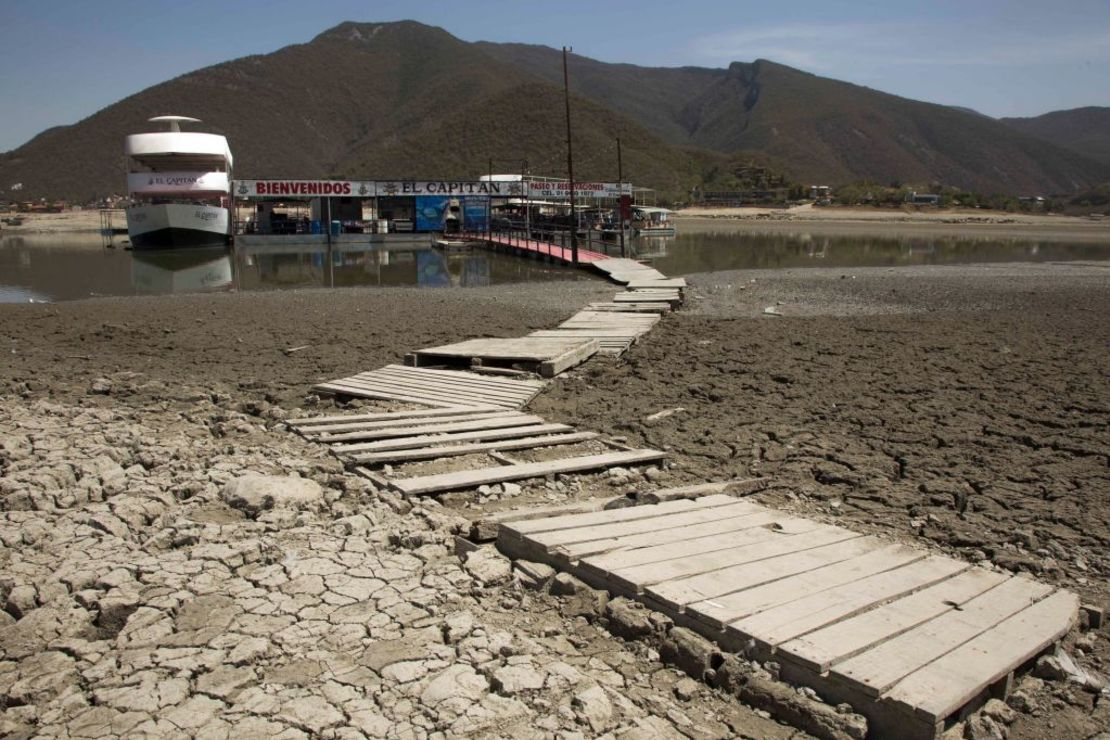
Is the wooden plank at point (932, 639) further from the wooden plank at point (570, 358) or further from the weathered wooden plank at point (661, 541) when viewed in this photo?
the wooden plank at point (570, 358)

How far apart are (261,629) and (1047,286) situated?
20.3 m

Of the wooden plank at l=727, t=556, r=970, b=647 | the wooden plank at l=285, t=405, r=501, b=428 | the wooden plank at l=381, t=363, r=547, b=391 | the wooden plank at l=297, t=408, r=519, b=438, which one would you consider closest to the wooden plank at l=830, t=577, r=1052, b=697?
the wooden plank at l=727, t=556, r=970, b=647

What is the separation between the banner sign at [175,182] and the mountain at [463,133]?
50011 millimetres

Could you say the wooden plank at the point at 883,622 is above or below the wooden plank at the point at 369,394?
below

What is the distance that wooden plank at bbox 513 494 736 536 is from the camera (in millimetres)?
4590

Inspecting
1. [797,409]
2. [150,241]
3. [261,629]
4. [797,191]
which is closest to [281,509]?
[261,629]

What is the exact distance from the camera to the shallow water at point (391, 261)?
82.2 ft

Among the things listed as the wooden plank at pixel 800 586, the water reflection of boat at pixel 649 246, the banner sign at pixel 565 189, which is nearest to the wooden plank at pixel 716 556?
the wooden plank at pixel 800 586

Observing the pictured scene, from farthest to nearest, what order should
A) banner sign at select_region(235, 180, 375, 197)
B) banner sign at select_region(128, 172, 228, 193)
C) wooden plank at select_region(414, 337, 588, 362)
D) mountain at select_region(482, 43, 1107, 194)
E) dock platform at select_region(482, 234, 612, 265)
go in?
mountain at select_region(482, 43, 1107, 194) < banner sign at select_region(235, 180, 375, 197) < banner sign at select_region(128, 172, 228, 193) < dock platform at select_region(482, 234, 612, 265) < wooden plank at select_region(414, 337, 588, 362)

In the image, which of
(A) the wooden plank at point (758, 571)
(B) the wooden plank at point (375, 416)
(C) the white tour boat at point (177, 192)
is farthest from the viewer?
(C) the white tour boat at point (177, 192)

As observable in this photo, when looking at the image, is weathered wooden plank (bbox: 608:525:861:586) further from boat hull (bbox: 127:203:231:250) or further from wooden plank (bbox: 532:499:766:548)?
boat hull (bbox: 127:203:231:250)

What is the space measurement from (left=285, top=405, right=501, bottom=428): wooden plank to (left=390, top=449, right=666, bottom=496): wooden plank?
4.97ft

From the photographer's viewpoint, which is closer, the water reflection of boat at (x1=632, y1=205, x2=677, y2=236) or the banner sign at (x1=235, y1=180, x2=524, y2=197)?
the banner sign at (x1=235, y1=180, x2=524, y2=197)

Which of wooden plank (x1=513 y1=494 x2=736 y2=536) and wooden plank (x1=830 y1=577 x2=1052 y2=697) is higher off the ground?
wooden plank (x1=513 y1=494 x2=736 y2=536)
